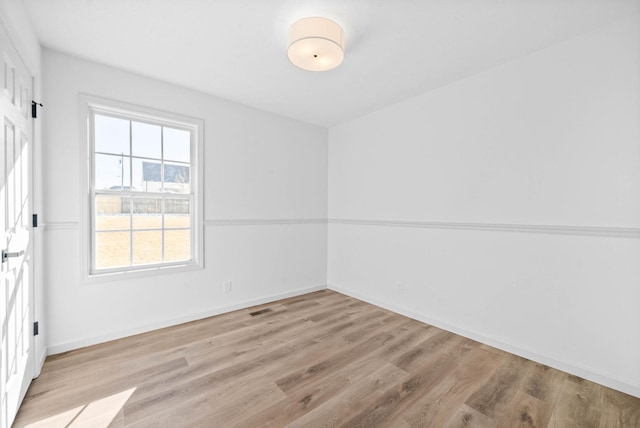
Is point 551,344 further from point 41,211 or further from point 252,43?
point 41,211

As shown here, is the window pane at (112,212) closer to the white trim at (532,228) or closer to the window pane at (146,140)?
the window pane at (146,140)

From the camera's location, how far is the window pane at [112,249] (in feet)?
8.38

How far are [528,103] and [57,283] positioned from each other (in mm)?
4246

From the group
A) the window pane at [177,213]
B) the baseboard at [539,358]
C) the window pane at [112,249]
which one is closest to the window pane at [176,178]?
the window pane at [177,213]

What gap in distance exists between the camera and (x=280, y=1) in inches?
68.3

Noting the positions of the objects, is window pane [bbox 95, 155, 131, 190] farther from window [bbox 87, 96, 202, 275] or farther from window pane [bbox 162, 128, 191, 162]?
window pane [bbox 162, 128, 191, 162]

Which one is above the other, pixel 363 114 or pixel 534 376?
pixel 363 114

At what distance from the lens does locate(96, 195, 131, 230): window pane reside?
255cm

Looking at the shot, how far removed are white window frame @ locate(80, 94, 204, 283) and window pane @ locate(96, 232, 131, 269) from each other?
2.2 inches

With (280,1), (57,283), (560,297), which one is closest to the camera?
(280,1)

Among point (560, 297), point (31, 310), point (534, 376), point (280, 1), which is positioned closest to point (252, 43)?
point (280, 1)

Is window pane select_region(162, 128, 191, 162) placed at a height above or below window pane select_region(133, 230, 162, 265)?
above

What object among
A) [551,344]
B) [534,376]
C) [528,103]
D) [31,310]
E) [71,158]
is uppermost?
[528,103]

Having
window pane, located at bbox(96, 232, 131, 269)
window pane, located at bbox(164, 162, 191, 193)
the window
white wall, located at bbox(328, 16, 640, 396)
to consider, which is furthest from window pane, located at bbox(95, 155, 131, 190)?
white wall, located at bbox(328, 16, 640, 396)
